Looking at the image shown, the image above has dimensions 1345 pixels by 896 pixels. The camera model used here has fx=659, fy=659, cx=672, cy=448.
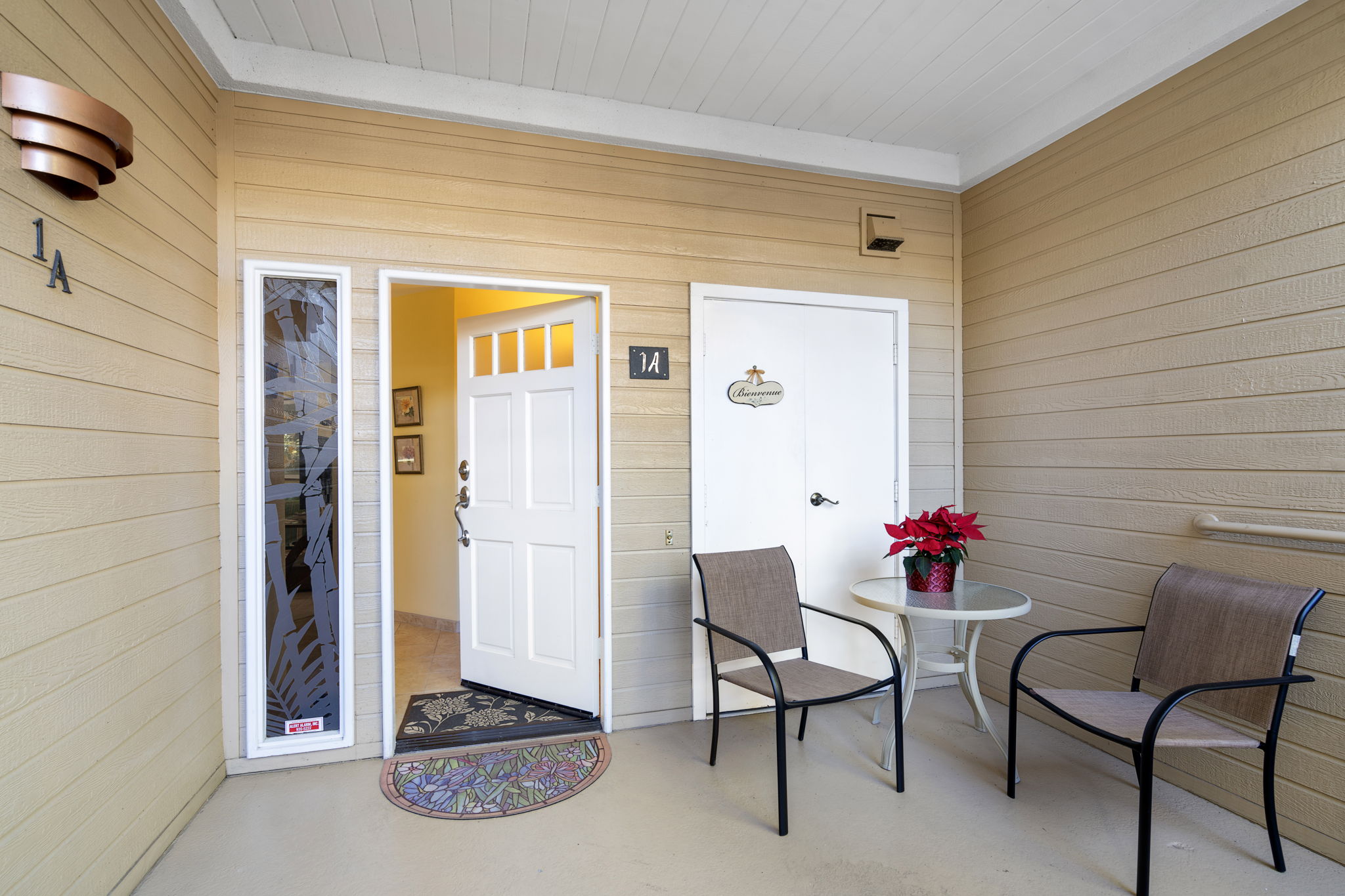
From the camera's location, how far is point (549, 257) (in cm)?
306

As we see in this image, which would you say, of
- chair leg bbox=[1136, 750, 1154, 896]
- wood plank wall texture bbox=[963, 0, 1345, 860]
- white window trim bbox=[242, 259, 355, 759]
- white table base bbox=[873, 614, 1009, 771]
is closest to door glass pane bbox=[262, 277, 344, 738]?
white window trim bbox=[242, 259, 355, 759]

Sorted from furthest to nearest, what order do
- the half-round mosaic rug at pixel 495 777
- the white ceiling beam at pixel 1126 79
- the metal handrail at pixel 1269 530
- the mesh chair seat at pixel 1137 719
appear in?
1. the half-round mosaic rug at pixel 495 777
2. the white ceiling beam at pixel 1126 79
3. the metal handrail at pixel 1269 530
4. the mesh chair seat at pixel 1137 719

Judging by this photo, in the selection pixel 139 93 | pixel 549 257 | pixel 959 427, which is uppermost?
pixel 139 93

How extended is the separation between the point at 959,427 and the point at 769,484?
4.02 ft

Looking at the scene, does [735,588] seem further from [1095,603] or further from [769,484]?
[1095,603]

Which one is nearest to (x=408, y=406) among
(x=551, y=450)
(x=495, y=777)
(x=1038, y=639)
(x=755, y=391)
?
(x=551, y=450)

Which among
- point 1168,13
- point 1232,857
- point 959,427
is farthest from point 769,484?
point 1168,13

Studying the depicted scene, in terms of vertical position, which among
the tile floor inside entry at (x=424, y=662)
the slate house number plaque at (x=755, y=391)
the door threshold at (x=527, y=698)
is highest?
the slate house number plaque at (x=755, y=391)

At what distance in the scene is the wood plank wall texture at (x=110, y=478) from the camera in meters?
1.54

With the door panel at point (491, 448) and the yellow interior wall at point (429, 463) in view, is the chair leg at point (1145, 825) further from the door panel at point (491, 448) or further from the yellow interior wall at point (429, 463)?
the yellow interior wall at point (429, 463)

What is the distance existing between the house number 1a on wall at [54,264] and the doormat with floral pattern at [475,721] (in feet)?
7.06

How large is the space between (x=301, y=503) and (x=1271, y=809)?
3633 millimetres

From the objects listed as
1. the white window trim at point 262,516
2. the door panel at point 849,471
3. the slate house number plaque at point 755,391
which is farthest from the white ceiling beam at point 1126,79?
the white window trim at point 262,516

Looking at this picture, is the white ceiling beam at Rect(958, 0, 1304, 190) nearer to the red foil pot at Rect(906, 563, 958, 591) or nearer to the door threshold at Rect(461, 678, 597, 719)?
the red foil pot at Rect(906, 563, 958, 591)
